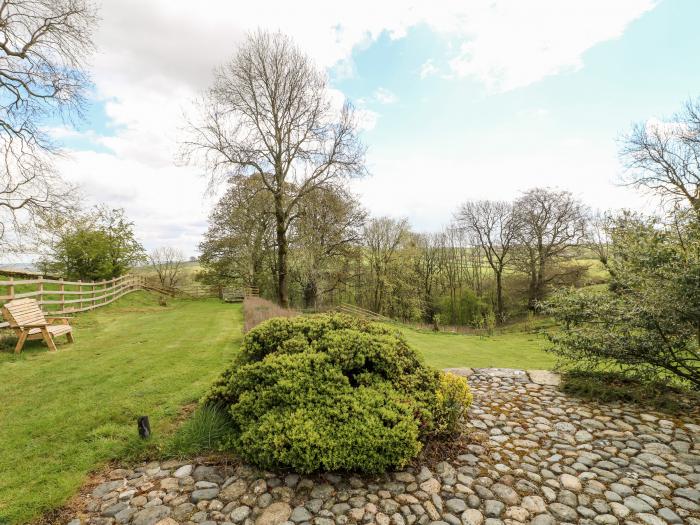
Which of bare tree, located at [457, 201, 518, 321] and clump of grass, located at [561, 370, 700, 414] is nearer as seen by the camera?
clump of grass, located at [561, 370, 700, 414]

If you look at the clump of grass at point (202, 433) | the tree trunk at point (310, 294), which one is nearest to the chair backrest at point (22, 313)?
the clump of grass at point (202, 433)

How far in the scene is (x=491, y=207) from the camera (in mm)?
26203

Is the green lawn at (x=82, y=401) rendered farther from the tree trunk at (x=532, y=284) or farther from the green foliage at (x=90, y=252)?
the tree trunk at (x=532, y=284)

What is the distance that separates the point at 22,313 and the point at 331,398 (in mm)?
8078

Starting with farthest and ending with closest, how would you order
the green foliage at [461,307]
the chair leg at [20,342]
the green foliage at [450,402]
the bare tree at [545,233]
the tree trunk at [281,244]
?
the green foliage at [461,307] < the bare tree at [545,233] < the tree trunk at [281,244] < the chair leg at [20,342] < the green foliage at [450,402]

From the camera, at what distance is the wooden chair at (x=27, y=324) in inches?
263

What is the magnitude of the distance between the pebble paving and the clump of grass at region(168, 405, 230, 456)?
20cm

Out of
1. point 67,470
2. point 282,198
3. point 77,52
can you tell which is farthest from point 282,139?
point 67,470

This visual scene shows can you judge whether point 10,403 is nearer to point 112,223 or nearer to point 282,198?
point 282,198

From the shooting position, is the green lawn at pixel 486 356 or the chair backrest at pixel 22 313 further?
the green lawn at pixel 486 356

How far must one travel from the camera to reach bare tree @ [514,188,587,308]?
75.5 feet

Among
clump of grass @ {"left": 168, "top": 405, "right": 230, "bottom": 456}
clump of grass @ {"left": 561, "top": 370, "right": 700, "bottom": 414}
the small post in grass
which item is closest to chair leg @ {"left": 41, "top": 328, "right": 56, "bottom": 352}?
the small post in grass

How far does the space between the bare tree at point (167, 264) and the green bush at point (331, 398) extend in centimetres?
3252

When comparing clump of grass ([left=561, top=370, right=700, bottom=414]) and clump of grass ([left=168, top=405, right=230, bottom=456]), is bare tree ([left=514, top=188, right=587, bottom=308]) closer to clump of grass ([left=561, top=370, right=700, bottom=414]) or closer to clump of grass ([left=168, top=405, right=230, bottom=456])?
clump of grass ([left=561, top=370, right=700, bottom=414])
